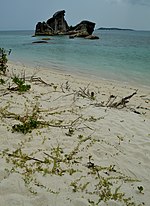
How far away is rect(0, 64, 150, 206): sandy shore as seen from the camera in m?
3.21

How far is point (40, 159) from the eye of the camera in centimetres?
391

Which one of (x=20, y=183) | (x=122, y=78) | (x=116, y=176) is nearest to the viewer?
(x=20, y=183)

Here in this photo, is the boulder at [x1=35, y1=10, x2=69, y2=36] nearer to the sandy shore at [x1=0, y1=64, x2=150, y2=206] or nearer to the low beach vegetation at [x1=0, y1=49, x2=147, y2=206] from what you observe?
the sandy shore at [x1=0, y1=64, x2=150, y2=206]

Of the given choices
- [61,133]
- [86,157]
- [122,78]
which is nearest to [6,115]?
A: [61,133]

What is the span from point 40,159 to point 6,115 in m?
1.86

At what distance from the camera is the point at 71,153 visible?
4164 millimetres

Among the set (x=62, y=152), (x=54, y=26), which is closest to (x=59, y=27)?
(x=54, y=26)

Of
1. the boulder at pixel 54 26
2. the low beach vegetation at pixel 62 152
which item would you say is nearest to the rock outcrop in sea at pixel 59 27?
the boulder at pixel 54 26

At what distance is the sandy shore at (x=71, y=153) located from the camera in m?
3.21

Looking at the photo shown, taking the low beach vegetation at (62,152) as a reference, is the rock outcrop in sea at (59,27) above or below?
above

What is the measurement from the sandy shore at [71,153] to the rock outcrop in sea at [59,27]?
228ft

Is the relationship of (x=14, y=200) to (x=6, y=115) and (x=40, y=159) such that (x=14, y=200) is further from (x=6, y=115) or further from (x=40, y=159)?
(x=6, y=115)

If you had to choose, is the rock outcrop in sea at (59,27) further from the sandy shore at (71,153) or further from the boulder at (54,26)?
the sandy shore at (71,153)

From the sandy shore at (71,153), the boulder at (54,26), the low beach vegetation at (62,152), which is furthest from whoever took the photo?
the boulder at (54,26)
